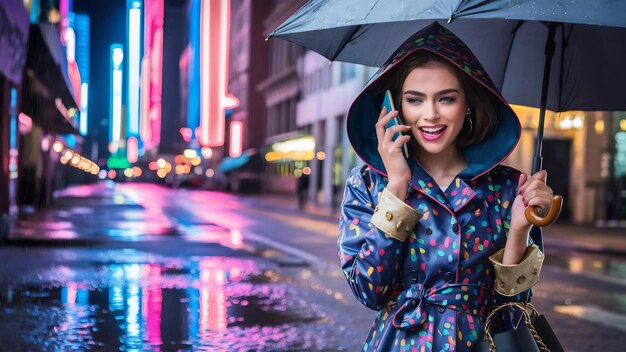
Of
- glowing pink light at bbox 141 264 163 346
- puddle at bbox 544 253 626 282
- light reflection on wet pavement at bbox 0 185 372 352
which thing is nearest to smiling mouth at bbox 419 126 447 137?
light reflection on wet pavement at bbox 0 185 372 352

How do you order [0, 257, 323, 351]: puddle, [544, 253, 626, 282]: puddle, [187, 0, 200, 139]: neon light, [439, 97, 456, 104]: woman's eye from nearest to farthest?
[439, 97, 456, 104]: woman's eye < [0, 257, 323, 351]: puddle < [544, 253, 626, 282]: puddle < [187, 0, 200, 139]: neon light

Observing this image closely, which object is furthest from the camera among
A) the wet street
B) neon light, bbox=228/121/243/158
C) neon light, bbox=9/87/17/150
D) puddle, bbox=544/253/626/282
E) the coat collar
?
neon light, bbox=228/121/243/158

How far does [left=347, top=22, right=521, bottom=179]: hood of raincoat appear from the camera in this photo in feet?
9.36

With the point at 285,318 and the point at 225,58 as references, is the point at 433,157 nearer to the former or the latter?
the point at 285,318

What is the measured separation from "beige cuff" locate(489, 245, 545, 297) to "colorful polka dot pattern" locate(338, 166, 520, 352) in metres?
0.05

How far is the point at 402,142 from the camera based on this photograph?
277 cm

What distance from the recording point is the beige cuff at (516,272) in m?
2.78

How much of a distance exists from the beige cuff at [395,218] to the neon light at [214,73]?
90.9m

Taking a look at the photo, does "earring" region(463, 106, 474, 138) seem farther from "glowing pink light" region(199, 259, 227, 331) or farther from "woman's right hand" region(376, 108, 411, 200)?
"glowing pink light" region(199, 259, 227, 331)

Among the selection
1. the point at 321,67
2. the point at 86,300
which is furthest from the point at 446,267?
the point at 321,67

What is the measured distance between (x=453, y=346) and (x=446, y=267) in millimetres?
229

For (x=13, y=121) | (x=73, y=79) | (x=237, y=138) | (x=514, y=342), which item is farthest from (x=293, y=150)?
(x=514, y=342)

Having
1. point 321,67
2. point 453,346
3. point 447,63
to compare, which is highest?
point 321,67

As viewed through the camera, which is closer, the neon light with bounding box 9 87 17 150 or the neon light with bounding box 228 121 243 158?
the neon light with bounding box 9 87 17 150
